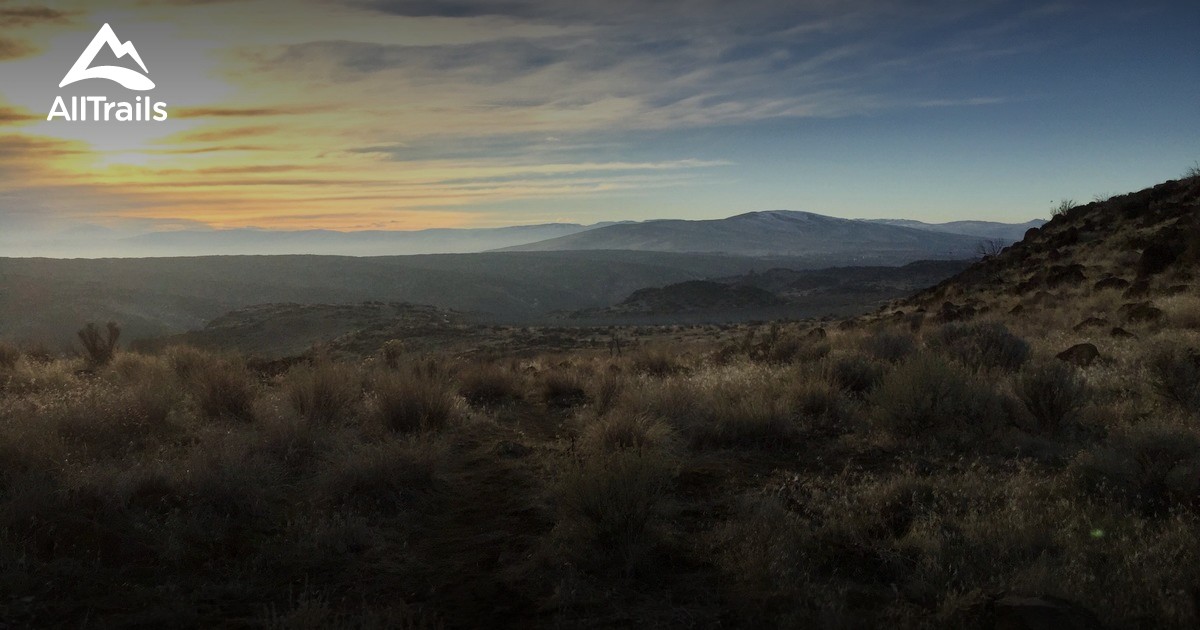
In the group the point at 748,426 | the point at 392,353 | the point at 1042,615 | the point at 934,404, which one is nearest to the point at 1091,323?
the point at 934,404

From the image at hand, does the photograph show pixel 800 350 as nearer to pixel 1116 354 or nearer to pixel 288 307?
pixel 1116 354

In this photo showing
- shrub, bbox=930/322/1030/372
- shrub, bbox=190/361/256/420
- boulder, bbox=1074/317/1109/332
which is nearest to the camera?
shrub, bbox=190/361/256/420

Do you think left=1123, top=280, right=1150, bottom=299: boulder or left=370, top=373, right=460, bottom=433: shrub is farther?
left=1123, top=280, right=1150, bottom=299: boulder

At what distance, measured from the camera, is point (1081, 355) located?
9.36 m

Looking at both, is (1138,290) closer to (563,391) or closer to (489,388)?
(563,391)

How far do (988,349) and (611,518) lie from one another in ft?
24.6

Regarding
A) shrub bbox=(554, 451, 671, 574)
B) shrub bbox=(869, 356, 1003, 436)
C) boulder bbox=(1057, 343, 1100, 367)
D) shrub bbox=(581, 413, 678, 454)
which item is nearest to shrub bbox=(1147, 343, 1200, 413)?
boulder bbox=(1057, 343, 1100, 367)

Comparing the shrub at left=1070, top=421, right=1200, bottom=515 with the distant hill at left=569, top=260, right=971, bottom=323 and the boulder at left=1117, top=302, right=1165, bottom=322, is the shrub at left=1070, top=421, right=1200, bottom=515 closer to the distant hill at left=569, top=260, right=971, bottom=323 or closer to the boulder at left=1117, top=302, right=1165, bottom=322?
the boulder at left=1117, top=302, right=1165, bottom=322

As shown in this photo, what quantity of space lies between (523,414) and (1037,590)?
7.21 metres

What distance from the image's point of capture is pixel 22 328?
166 feet

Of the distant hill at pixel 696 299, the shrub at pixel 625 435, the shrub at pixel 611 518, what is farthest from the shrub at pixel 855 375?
the distant hill at pixel 696 299

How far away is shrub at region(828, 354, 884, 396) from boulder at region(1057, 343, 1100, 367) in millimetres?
2542

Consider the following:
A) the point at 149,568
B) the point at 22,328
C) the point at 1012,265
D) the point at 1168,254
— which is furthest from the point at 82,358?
A: the point at 22,328

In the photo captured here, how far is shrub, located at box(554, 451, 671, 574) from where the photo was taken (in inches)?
178
